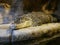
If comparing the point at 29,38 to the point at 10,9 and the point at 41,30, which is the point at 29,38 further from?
the point at 10,9

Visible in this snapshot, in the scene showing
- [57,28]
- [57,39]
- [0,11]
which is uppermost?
[0,11]

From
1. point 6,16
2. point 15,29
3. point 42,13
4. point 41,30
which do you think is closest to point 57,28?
point 41,30

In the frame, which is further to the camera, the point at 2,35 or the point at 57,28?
the point at 57,28

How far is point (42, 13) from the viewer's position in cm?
235

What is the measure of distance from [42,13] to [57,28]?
0.39 metres

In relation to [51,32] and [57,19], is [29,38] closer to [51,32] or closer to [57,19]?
[51,32]

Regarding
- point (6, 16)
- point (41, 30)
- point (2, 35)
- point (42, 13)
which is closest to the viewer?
point (2, 35)

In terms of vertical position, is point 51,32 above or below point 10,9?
below

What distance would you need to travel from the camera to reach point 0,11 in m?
2.23

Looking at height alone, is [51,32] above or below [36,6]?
below

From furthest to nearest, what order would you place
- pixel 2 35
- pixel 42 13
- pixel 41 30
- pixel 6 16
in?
pixel 42 13 → pixel 6 16 → pixel 41 30 → pixel 2 35

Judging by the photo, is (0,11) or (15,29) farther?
(0,11)

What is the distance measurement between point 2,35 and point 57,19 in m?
0.94

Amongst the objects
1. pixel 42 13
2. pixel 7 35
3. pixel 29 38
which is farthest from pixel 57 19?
pixel 7 35
